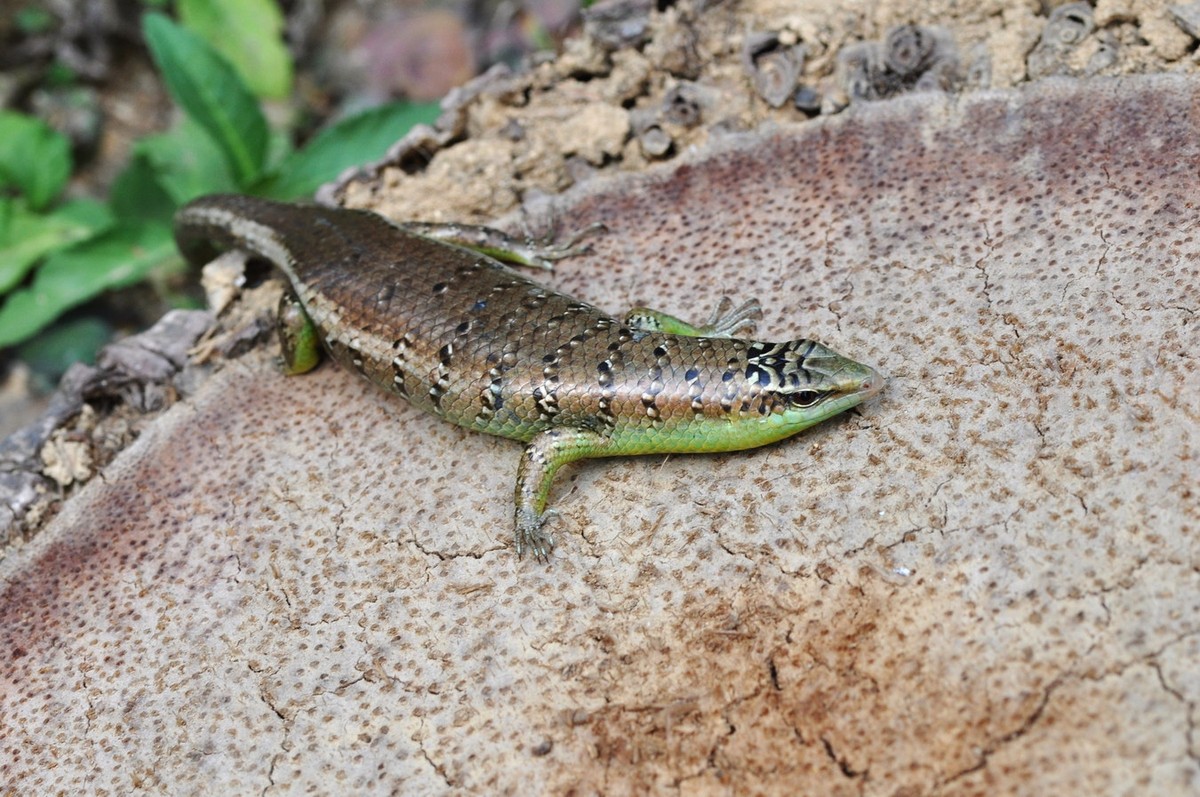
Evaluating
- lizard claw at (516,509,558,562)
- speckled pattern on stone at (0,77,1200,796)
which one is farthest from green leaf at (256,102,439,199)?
lizard claw at (516,509,558,562)

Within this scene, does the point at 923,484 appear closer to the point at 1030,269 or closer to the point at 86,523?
the point at 1030,269

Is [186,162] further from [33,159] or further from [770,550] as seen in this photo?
[770,550]

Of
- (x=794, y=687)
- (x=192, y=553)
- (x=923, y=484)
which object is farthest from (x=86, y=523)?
(x=923, y=484)

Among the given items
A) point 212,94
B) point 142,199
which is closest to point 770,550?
point 212,94

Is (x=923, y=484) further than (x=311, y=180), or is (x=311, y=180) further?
(x=311, y=180)

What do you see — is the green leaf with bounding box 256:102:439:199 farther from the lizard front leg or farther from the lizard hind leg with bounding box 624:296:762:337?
the lizard front leg

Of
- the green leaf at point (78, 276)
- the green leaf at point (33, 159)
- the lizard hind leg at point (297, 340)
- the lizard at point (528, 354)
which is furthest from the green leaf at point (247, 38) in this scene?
the lizard hind leg at point (297, 340)
